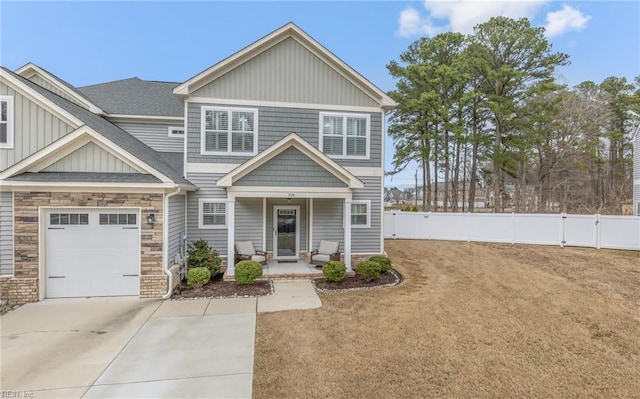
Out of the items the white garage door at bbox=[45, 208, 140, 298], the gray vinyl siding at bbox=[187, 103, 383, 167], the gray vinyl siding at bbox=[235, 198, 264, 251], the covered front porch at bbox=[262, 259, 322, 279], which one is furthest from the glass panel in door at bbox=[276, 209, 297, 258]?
the white garage door at bbox=[45, 208, 140, 298]

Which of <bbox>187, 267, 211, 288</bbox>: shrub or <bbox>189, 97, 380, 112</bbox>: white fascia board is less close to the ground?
<bbox>189, 97, 380, 112</bbox>: white fascia board

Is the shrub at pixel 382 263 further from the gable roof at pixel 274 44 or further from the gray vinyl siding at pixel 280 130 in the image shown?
the gable roof at pixel 274 44

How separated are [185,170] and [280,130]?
11.5 ft

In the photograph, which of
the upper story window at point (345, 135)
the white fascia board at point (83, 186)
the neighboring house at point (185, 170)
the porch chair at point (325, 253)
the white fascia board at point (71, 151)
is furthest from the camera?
the upper story window at point (345, 135)

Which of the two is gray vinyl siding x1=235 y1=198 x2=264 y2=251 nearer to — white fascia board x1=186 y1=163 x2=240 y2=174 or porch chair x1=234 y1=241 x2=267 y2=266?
porch chair x1=234 y1=241 x2=267 y2=266

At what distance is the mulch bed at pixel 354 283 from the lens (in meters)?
8.59

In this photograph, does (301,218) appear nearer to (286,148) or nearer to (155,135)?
(286,148)

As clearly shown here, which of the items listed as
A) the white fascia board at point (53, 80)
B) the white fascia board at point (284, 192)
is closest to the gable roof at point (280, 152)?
the white fascia board at point (284, 192)

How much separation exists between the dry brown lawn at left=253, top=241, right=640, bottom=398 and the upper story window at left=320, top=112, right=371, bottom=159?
193 inches

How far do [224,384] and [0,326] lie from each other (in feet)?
17.9

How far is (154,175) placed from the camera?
7832 mm

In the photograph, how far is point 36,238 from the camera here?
23.8ft

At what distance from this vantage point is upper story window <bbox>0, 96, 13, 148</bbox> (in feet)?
24.9

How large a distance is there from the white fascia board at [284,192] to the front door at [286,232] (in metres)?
1.76
